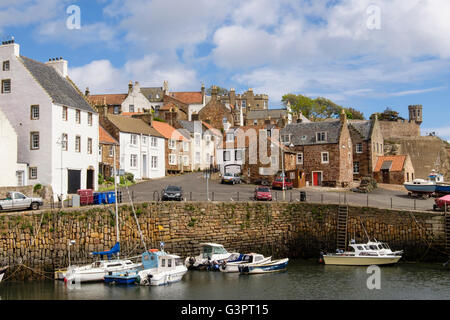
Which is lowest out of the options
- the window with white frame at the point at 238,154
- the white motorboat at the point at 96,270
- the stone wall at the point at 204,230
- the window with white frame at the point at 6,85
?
the white motorboat at the point at 96,270

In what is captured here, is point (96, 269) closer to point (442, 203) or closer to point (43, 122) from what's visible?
point (43, 122)

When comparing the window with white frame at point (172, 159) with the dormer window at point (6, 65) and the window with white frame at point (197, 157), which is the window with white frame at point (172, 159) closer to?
the window with white frame at point (197, 157)

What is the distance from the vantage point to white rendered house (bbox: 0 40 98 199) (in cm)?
4044

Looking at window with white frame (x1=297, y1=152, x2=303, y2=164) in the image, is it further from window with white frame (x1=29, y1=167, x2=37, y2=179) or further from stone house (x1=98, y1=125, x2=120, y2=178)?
window with white frame (x1=29, y1=167, x2=37, y2=179)

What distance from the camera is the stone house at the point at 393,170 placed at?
61844 mm

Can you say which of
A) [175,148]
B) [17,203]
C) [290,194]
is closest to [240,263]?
[290,194]

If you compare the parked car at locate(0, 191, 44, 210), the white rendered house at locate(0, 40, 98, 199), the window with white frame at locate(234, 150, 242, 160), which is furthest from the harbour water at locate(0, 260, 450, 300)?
the window with white frame at locate(234, 150, 242, 160)

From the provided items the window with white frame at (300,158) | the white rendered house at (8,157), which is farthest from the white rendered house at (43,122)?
the window with white frame at (300,158)

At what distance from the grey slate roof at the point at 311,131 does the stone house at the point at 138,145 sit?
16530mm

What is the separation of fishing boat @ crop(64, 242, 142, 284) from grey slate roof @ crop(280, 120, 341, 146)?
34.4m

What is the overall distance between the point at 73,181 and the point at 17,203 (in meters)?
11.0

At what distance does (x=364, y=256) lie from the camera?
34281 mm
